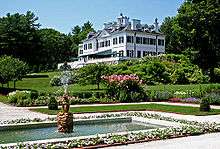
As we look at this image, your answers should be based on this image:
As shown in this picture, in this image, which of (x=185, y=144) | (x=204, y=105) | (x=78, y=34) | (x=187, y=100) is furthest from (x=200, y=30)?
(x=78, y=34)

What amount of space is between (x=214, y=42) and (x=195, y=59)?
12.4 ft

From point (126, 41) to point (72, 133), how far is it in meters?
63.0

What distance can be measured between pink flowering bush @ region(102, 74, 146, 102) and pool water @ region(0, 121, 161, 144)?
548 inches

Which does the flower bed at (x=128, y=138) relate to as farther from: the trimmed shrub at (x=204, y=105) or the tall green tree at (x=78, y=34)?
the tall green tree at (x=78, y=34)

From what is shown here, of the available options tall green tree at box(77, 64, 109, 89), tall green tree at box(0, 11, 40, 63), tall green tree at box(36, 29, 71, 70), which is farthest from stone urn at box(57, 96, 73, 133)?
tall green tree at box(36, 29, 71, 70)

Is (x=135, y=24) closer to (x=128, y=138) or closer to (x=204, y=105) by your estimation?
(x=204, y=105)

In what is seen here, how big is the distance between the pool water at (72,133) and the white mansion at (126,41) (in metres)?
52.7

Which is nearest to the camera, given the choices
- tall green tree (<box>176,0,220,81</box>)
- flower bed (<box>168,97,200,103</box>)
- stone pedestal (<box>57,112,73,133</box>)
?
stone pedestal (<box>57,112,73,133</box>)

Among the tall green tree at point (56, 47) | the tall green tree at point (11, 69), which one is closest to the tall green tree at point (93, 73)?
the tall green tree at point (11, 69)

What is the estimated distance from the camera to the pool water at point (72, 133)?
1722 cm

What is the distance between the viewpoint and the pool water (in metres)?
17.2

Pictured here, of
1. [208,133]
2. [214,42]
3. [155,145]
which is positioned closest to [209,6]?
[214,42]

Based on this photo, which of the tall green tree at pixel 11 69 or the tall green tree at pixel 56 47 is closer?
the tall green tree at pixel 11 69

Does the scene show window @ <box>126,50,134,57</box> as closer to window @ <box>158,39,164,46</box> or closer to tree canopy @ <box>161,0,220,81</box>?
window @ <box>158,39,164,46</box>
